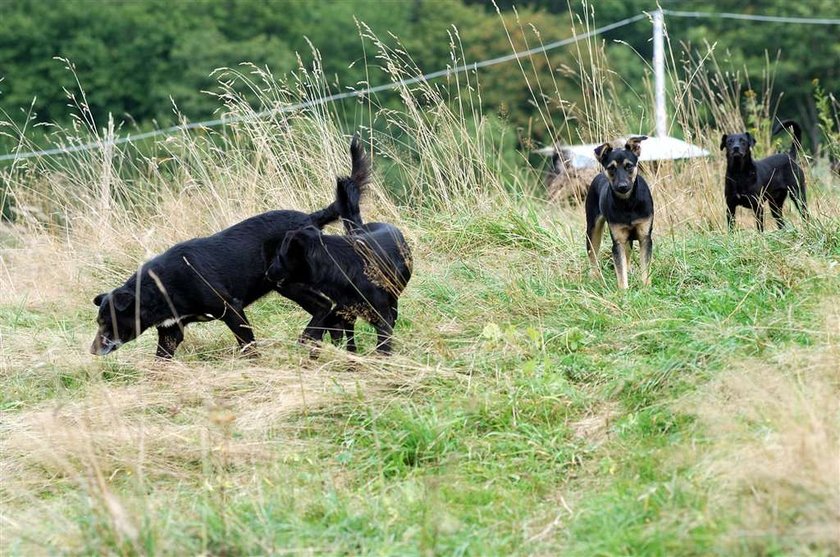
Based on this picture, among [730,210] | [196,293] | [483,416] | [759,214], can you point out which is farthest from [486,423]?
[730,210]

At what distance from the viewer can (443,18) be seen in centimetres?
4594

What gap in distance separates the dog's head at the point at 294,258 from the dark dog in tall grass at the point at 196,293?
0.59 ft

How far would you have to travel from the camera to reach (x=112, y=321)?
6309 mm

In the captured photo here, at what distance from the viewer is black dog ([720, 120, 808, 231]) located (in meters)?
8.12

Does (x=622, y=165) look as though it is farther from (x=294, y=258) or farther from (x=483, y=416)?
(x=483, y=416)

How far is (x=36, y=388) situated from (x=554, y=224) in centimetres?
396

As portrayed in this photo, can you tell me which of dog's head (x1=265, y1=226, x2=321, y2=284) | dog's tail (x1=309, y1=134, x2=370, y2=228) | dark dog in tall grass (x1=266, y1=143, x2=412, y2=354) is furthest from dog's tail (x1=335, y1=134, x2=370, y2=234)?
dog's head (x1=265, y1=226, x2=321, y2=284)

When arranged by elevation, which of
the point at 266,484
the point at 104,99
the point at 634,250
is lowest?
the point at 104,99

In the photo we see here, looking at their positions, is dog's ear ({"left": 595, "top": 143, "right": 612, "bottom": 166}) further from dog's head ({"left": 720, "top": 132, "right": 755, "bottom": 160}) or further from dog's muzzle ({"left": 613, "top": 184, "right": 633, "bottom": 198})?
dog's head ({"left": 720, "top": 132, "right": 755, "bottom": 160})

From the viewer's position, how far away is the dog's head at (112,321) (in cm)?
631

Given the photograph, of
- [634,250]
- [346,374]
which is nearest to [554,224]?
[634,250]

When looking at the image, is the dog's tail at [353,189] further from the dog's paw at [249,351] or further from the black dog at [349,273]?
the dog's paw at [249,351]

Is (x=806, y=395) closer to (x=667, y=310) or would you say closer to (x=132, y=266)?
(x=667, y=310)

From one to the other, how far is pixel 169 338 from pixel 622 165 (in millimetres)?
3077
